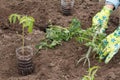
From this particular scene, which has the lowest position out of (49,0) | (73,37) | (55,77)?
(55,77)

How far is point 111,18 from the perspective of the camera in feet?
10.8

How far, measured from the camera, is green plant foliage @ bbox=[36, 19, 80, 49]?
8.91 feet

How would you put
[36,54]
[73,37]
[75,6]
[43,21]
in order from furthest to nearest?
[75,6] → [43,21] → [73,37] → [36,54]

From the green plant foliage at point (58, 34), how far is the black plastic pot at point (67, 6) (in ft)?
1.62

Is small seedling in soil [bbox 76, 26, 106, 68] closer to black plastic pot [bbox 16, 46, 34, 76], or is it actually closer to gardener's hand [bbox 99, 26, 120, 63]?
gardener's hand [bbox 99, 26, 120, 63]

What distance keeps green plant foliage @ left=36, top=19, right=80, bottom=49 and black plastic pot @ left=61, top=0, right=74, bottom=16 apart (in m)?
0.49

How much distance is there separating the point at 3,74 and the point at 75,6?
135cm

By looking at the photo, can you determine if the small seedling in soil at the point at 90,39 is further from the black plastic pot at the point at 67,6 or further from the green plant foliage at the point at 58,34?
the black plastic pot at the point at 67,6

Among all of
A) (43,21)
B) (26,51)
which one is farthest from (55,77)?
(43,21)

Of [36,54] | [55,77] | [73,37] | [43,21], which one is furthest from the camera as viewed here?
[43,21]

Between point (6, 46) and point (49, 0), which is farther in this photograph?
point (49, 0)

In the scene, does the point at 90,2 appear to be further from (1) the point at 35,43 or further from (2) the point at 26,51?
(2) the point at 26,51

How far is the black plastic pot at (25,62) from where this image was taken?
2.32 meters

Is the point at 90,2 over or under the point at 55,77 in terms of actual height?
over
